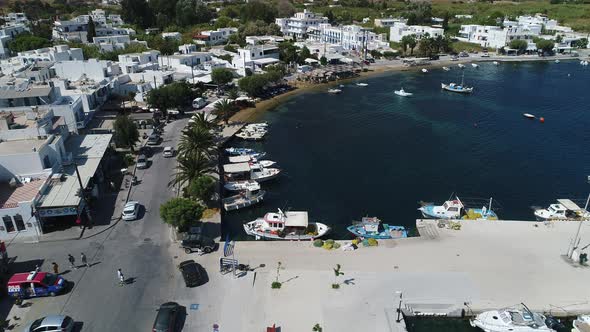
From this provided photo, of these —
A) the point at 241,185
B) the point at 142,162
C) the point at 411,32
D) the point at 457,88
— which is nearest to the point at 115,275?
the point at 241,185

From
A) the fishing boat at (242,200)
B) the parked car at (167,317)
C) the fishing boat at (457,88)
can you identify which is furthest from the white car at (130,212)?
the fishing boat at (457,88)

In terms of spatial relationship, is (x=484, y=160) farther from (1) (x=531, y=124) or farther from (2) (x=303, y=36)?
(2) (x=303, y=36)

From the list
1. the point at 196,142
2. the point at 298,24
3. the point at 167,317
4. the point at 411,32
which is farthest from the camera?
the point at 298,24

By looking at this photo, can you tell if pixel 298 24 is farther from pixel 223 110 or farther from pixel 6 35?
pixel 223 110

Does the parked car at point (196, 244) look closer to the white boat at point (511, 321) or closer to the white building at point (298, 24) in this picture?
the white boat at point (511, 321)

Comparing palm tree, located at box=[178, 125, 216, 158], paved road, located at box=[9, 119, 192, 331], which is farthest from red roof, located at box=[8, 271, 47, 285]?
palm tree, located at box=[178, 125, 216, 158]

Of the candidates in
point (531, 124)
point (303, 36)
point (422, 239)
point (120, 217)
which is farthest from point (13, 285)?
point (303, 36)
